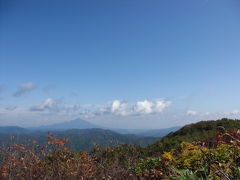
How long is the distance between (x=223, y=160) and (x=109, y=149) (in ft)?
19.9

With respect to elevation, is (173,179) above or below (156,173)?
above

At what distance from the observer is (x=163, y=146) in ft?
34.1

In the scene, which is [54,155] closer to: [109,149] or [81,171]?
[81,171]

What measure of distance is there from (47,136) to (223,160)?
17.1 feet

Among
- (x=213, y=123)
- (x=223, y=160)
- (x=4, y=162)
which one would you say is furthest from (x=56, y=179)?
(x=213, y=123)

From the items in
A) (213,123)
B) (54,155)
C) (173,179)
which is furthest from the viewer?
(213,123)

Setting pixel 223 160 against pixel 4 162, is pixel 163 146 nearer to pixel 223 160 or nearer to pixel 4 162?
pixel 223 160

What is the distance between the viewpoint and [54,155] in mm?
7238

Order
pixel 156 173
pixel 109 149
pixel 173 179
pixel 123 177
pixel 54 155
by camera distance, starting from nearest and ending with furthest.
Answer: pixel 173 179 < pixel 156 173 < pixel 123 177 < pixel 54 155 < pixel 109 149

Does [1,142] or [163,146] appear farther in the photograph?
[163,146]

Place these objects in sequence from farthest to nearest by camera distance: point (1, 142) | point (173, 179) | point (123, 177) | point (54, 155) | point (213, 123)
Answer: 1. point (213, 123)
2. point (54, 155)
3. point (1, 142)
4. point (123, 177)
5. point (173, 179)

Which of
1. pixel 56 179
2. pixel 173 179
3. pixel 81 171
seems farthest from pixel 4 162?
pixel 173 179

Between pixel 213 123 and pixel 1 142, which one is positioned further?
pixel 213 123

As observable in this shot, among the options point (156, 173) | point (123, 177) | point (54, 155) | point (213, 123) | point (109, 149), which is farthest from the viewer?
point (213, 123)
